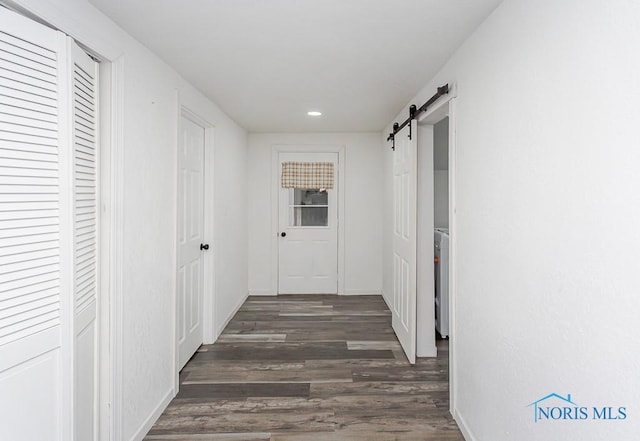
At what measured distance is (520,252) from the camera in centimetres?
162

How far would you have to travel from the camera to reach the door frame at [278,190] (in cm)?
545

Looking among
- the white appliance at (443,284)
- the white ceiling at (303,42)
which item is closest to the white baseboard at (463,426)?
the white appliance at (443,284)

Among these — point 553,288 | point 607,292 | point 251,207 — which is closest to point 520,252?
point 553,288

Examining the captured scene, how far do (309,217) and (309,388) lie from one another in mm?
3024

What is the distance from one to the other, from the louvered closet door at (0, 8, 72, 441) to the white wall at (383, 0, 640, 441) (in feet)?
6.09

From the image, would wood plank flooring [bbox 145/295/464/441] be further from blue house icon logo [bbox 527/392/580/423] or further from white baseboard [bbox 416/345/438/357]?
blue house icon logo [bbox 527/392/580/423]

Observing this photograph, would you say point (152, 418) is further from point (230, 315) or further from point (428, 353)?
point (428, 353)

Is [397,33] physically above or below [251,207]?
above

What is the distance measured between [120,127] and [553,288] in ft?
6.87

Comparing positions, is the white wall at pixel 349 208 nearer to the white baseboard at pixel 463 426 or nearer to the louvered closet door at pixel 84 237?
the white baseboard at pixel 463 426

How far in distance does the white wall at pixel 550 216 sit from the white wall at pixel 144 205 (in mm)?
1855

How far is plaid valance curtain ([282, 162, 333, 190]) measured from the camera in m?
5.51

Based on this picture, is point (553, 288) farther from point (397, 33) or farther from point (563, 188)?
point (397, 33)

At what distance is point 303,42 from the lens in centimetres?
221
